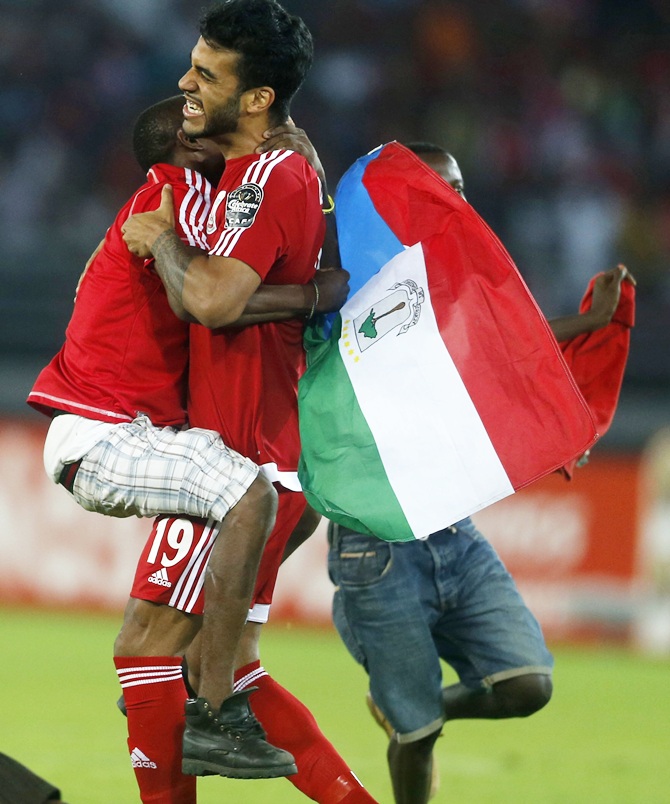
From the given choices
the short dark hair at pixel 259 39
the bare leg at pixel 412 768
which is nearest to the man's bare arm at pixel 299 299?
the short dark hair at pixel 259 39

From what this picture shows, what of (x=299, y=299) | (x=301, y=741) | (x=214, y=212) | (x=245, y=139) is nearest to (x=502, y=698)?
(x=301, y=741)

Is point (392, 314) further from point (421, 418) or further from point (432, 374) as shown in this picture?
point (421, 418)

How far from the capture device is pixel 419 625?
5.25 meters

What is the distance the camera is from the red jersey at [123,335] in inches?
174

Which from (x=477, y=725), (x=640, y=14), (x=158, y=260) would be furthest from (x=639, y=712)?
(x=640, y=14)

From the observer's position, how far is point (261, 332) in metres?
4.53

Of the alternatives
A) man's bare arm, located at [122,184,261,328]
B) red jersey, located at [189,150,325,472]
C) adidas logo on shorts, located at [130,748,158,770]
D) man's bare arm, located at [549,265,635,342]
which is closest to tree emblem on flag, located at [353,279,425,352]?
red jersey, located at [189,150,325,472]

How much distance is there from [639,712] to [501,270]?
5.08 m

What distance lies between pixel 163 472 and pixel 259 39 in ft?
4.32

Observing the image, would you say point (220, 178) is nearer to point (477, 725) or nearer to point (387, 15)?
point (477, 725)

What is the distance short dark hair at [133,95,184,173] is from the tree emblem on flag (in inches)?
32.5

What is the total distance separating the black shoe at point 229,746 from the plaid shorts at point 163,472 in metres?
0.57

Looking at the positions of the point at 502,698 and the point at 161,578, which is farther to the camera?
the point at 502,698

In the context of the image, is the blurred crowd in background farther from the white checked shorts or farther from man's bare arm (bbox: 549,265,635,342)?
the white checked shorts
